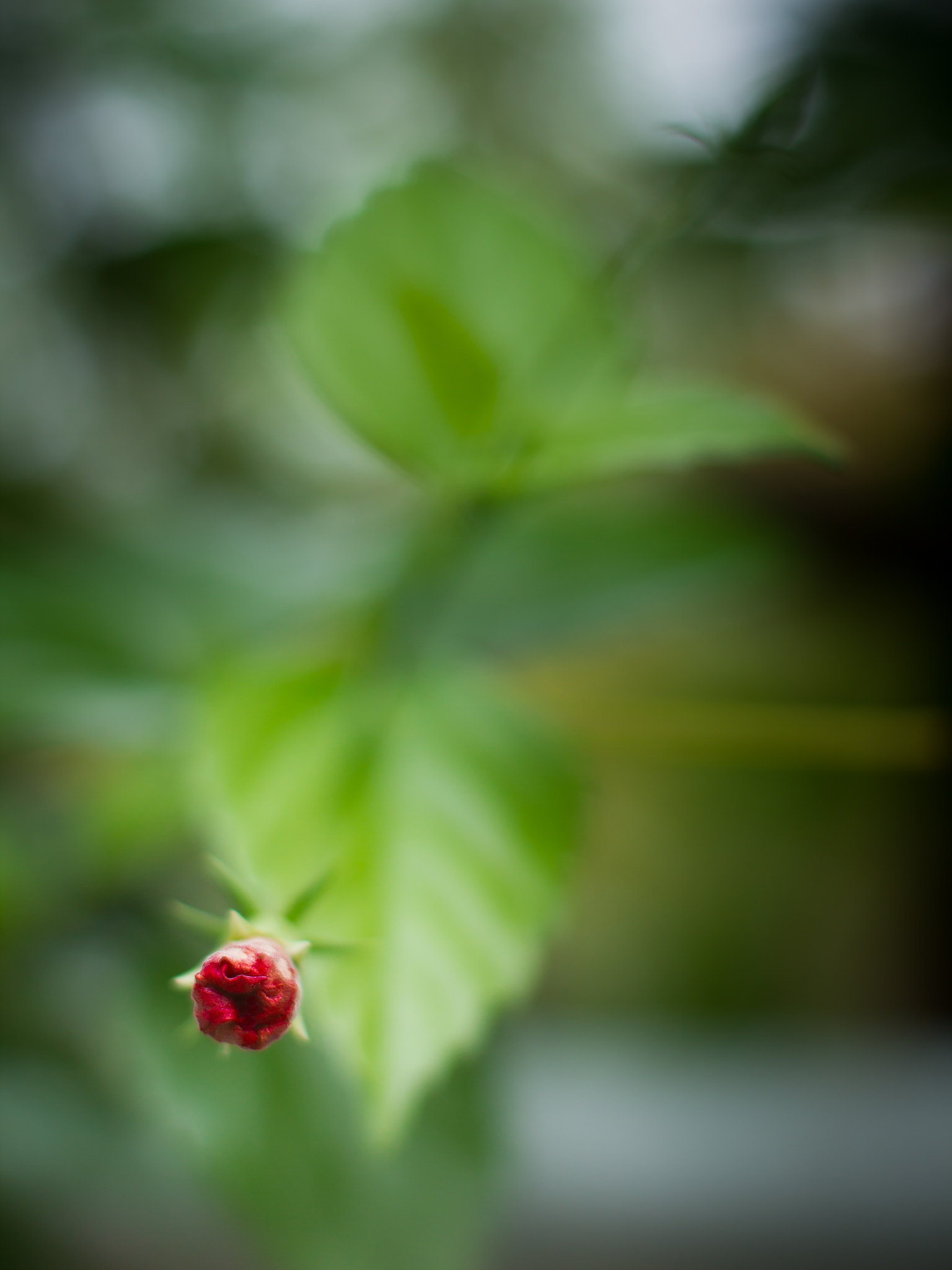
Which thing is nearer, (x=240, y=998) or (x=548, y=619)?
(x=240, y=998)

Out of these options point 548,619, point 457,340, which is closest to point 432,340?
point 457,340

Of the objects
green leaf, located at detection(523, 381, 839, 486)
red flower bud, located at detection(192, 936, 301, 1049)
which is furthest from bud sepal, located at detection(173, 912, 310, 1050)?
green leaf, located at detection(523, 381, 839, 486)

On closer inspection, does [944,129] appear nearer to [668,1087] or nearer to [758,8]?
[758,8]

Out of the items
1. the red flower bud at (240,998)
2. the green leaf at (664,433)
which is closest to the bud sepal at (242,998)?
the red flower bud at (240,998)

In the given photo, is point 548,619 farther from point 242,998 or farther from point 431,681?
point 242,998

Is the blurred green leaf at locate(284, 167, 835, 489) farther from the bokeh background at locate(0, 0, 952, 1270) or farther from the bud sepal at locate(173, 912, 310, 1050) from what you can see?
the bud sepal at locate(173, 912, 310, 1050)
